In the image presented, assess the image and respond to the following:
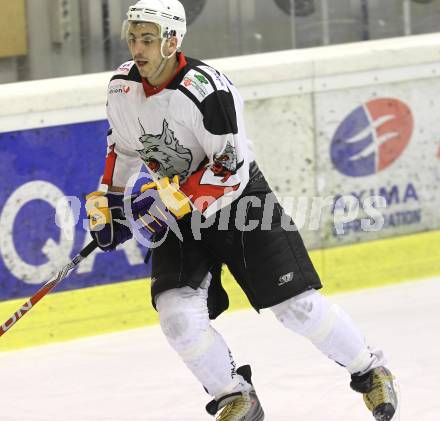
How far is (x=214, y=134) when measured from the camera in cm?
329

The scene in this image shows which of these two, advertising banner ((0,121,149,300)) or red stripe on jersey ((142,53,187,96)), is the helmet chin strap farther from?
advertising banner ((0,121,149,300))

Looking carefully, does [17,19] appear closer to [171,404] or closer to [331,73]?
[331,73]

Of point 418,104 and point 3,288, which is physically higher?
point 418,104

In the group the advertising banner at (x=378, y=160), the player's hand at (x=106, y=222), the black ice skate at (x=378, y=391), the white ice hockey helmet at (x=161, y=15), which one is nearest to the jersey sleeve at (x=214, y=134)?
the white ice hockey helmet at (x=161, y=15)

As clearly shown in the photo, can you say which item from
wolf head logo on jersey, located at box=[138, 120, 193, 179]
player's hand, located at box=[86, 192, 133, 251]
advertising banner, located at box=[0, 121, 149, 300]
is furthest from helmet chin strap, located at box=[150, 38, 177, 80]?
advertising banner, located at box=[0, 121, 149, 300]

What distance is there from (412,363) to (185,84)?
1460 millimetres

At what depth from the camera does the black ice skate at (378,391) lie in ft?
11.6

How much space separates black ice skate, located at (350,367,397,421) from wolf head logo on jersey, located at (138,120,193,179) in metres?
0.72

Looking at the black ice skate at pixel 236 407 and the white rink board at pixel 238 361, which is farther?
the white rink board at pixel 238 361

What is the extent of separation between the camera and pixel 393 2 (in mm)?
5641

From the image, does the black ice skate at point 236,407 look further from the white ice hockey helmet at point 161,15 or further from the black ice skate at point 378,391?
the white ice hockey helmet at point 161,15

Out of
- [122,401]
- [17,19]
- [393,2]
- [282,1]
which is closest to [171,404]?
[122,401]

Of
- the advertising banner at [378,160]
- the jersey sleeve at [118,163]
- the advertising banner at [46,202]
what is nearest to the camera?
the jersey sleeve at [118,163]

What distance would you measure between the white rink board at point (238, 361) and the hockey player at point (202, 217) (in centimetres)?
35
